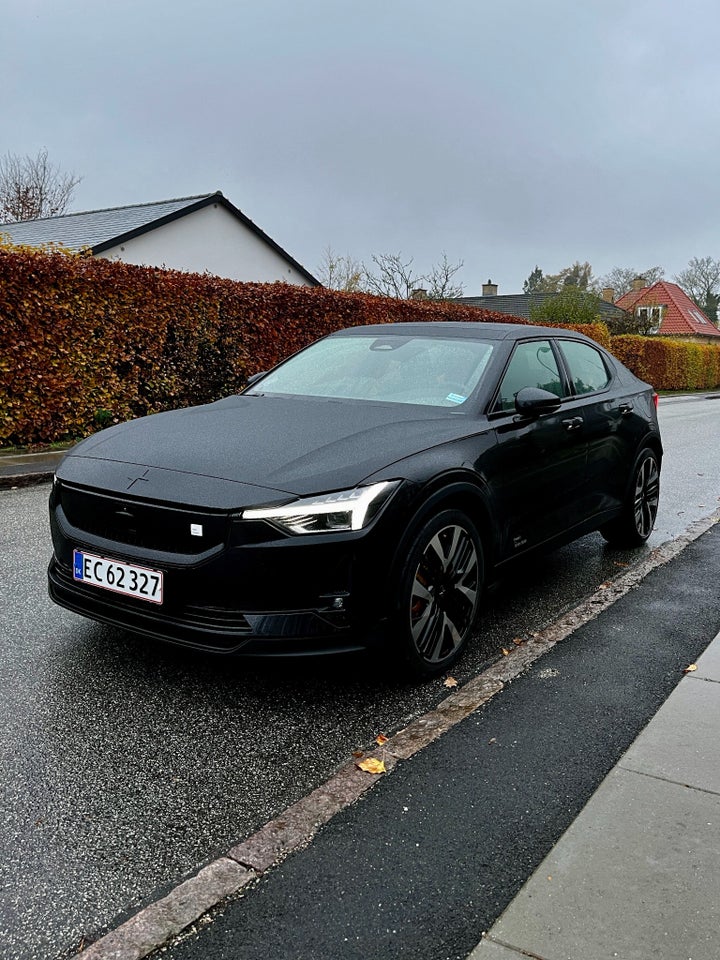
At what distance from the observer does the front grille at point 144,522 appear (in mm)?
3162

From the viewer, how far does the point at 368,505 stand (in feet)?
10.7

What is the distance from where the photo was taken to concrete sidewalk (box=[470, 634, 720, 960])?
206 centimetres

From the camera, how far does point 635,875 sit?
7.64 feet

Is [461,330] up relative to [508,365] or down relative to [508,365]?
up

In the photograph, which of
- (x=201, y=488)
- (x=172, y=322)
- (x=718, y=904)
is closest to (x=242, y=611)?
(x=201, y=488)

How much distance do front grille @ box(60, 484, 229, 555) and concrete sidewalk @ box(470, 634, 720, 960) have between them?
1.59 meters

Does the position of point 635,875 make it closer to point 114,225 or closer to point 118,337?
point 118,337

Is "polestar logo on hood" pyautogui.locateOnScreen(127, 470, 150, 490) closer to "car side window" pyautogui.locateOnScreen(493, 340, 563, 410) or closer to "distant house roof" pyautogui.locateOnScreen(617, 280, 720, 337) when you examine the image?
"car side window" pyautogui.locateOnScreen(493, 340, 563, 410)

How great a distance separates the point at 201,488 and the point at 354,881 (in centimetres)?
153

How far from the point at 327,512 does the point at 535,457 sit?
169cm

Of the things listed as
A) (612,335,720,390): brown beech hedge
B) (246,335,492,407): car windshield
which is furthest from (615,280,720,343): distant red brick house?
(246,335,492,407): car windshield

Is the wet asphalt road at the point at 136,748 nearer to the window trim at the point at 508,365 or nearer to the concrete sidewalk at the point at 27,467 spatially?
the window trim at the point at 508,365

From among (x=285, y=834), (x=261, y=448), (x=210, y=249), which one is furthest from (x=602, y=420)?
(x=210, y=249)

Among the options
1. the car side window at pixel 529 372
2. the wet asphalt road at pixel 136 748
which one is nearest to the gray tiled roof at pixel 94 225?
the car side window at pixel 529 372
